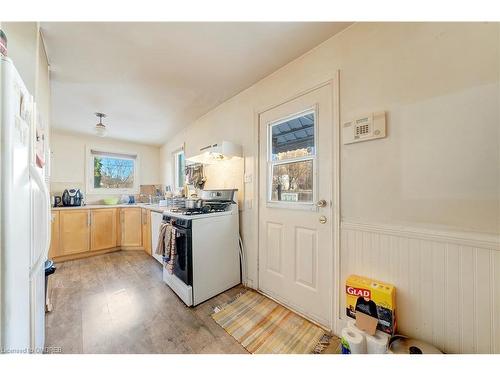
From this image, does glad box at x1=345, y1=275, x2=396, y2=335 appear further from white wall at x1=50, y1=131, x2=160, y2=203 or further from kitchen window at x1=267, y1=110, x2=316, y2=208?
white wall at x1=50, y1=131, x2=160, y2=203

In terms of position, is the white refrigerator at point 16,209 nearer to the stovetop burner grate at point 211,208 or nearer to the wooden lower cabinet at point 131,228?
the stovetop burner grate at point 211,208

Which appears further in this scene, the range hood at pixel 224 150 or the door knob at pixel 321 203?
the range hood at pixel 224 150

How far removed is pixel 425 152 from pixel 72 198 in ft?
15.8

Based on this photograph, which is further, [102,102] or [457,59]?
[102,102]

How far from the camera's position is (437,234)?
3.35ft

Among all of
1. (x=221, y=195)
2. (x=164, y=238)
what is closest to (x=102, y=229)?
(x=164, y=238)

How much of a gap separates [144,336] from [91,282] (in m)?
1.45

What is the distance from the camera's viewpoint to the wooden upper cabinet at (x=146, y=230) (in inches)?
130

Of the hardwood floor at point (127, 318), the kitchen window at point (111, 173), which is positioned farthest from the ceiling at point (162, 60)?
the hardwood floor at point (127, 318)

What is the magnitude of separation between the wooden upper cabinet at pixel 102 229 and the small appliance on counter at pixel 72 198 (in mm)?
443

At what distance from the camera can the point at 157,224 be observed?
9.00ft

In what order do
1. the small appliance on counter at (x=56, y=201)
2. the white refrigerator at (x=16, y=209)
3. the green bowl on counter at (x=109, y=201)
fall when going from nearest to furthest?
the white refrigerator at (x=16, y=209), the small appliance on counter at (x=56, y=201), the green bowl on counter at (x=109, y=201)
